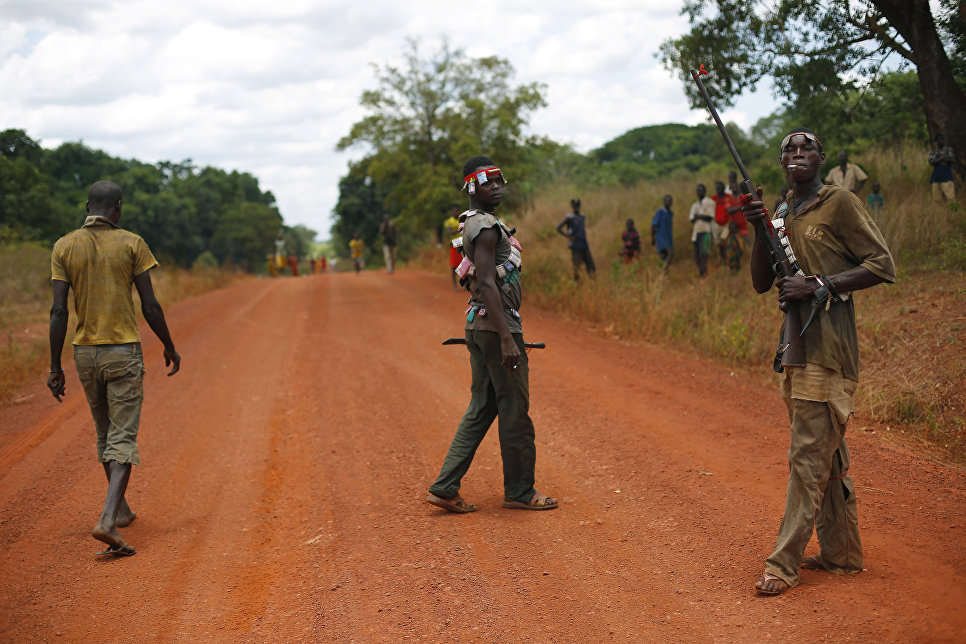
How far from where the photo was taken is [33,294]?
64.2 ft

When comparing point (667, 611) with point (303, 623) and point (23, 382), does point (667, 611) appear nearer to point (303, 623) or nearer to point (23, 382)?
point (303, 623)

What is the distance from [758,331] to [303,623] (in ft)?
23.7

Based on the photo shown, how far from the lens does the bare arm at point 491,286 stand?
462 cm

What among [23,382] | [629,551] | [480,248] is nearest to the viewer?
[629,551]

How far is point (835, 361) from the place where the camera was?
11.6 ft

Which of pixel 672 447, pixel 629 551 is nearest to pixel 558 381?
pixel 672 447

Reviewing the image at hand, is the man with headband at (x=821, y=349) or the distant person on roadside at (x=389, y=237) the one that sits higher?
the distant person on roadside at (x=389, y=237)

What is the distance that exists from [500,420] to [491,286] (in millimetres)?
887

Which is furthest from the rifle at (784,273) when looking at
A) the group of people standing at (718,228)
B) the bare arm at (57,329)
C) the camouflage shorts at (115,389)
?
the group of people standing at (718,228)

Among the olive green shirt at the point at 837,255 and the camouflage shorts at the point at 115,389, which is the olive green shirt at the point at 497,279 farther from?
the camouflage shorts at the point at 115,389

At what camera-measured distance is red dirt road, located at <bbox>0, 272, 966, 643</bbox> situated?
3559 mm

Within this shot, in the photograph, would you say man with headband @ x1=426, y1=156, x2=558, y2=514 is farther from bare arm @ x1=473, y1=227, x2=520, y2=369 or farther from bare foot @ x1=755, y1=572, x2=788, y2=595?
Result: bare foot @ x1=755, y1=572, x2=788, y2=595

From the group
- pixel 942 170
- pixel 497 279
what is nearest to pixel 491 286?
pixel 497 279

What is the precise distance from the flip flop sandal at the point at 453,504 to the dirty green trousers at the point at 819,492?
1981 mm
